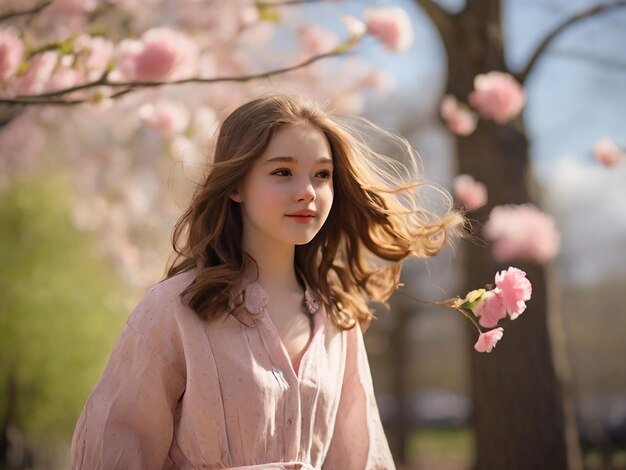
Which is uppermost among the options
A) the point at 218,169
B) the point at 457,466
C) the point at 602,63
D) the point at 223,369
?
the point at 602,63

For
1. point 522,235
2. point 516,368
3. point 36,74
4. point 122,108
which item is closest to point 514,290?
point 36,74

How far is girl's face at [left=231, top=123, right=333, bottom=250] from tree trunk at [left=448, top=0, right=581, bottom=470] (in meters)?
2.39

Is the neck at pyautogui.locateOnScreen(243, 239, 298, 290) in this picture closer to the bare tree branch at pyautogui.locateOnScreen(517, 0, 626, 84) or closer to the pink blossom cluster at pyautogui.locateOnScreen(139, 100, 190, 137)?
the pink blossom cluster at pyautogui.locateOnScreen(139, 100, 190, 137)

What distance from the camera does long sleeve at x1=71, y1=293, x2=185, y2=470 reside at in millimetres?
1738

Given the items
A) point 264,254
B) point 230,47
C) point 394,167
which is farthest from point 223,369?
point 230,47

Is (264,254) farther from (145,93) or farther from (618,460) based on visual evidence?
(618,460)

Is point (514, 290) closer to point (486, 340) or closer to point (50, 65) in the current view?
point (486, 340)

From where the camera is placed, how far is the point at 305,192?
185 centimetres

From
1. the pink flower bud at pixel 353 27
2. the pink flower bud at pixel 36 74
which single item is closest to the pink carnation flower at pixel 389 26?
the pink flower bud at pixel 353 27

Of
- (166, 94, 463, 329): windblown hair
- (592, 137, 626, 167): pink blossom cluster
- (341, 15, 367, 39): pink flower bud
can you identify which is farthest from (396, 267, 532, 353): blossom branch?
(592, 137, 626, 167): pink blossom cluster

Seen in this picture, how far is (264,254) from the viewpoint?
77.2 inches

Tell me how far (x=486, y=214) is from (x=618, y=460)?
19.8 ft

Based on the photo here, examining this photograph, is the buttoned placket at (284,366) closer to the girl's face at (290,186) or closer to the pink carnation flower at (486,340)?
the girl's face at (290,186)

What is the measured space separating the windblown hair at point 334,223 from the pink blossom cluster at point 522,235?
1378 millimetres
